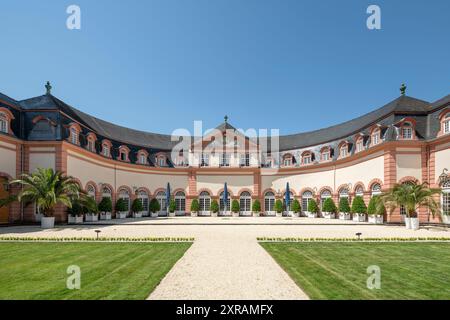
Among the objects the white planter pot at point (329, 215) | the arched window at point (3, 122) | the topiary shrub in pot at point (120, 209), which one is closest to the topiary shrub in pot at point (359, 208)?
the white planter pot at point (329, 215)

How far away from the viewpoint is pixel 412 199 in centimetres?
2038

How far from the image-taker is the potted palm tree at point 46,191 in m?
19.7

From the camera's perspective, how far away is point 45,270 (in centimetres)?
809

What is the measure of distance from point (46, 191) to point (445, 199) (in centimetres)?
3190

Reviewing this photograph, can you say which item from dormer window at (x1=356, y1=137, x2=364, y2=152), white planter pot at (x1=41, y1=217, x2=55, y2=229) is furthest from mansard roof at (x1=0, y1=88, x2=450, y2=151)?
white planter pot at (x1=41, y1=217, x2=55, y2=229)

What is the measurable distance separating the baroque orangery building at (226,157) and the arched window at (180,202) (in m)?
0.14

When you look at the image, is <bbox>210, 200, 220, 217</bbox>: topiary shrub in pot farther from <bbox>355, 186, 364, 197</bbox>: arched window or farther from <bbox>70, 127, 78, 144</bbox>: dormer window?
<bbox>70, 127, 78, 144</bbox>: dormer window

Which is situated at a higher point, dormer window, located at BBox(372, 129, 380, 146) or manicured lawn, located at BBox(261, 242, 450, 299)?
dormer window, located at BBox(372, 129, 380, 146)

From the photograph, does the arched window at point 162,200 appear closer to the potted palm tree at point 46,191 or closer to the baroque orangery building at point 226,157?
the baroque orangery building at point 226,157

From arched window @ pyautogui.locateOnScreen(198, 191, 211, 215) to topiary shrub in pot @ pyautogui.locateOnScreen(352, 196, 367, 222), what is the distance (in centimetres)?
1863

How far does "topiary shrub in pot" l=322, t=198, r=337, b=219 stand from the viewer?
3091cm

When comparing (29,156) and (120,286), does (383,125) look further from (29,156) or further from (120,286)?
(29,156)

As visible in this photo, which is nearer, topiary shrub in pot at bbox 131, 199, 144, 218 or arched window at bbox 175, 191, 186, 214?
topiary shrub in pot at bbox 131, 199, 144, 218
